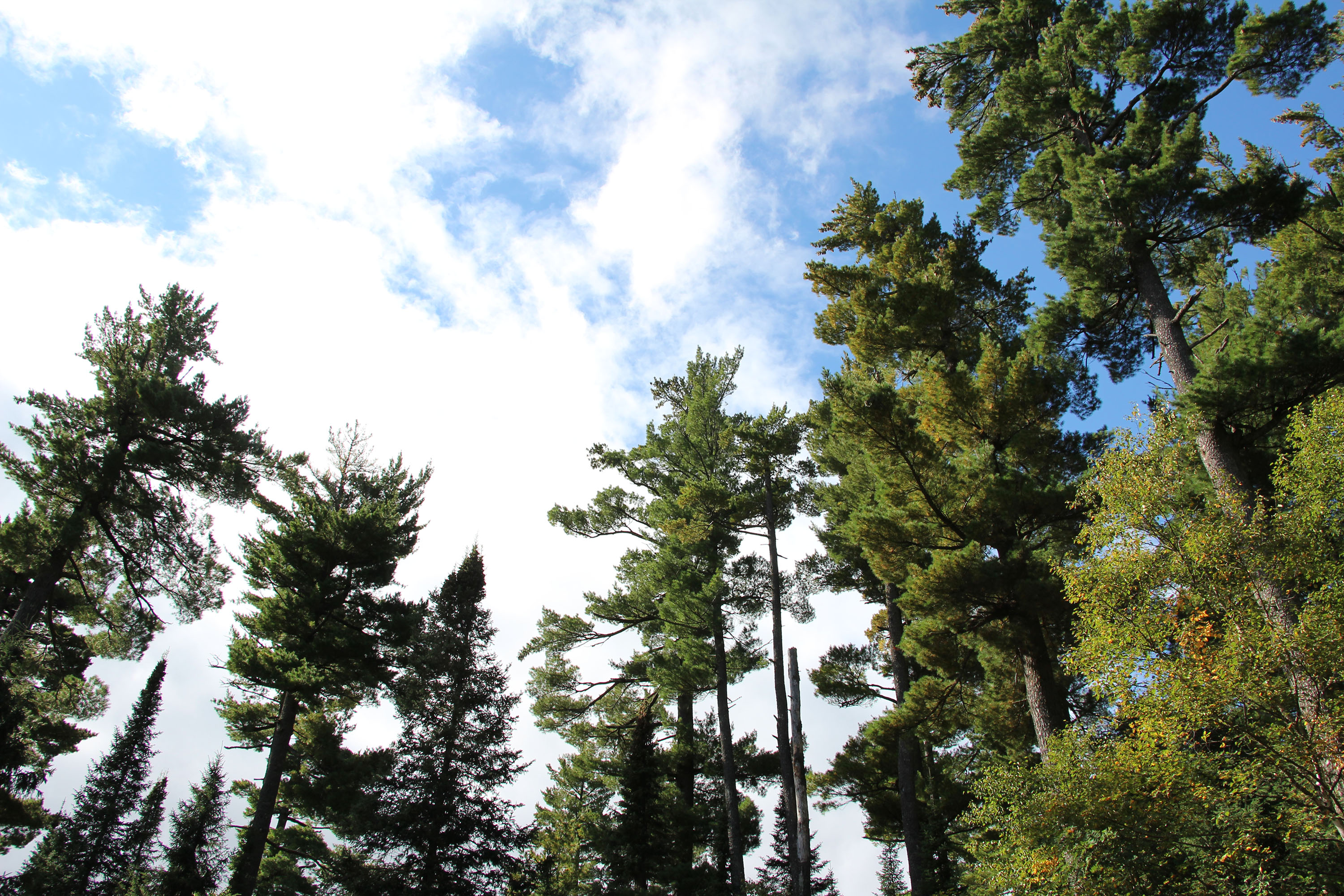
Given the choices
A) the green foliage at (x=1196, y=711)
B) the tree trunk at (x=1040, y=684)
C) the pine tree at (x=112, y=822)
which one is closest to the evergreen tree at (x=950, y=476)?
the tree trunk at (x=1040, y=684)

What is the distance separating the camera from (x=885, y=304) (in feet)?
44.1

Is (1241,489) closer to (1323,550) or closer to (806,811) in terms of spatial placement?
(1323,550)

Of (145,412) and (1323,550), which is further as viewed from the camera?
(145,412)

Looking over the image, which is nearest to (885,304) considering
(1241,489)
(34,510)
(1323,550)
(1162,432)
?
(1162,432)

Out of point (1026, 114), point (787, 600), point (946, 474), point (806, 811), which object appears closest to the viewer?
point (946, 474)

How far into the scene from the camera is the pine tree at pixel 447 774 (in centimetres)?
1441

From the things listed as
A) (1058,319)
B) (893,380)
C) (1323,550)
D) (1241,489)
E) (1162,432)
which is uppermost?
(893,380)

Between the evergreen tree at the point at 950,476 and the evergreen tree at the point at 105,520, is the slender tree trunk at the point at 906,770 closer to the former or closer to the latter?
the evergreen tree at the point at 950,476

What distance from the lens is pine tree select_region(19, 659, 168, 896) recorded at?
20.8 m

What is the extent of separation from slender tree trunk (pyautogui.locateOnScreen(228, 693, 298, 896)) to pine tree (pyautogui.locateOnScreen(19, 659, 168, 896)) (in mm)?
8572

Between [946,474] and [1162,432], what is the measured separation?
10.5 ft

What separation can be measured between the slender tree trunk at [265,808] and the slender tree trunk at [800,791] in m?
11.4

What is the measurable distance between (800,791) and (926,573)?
603 centimetres

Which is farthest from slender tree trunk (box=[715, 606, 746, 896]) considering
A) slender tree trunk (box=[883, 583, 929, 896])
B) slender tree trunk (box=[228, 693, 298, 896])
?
slender tree trunk (box=[228, 693, 298, 896])
